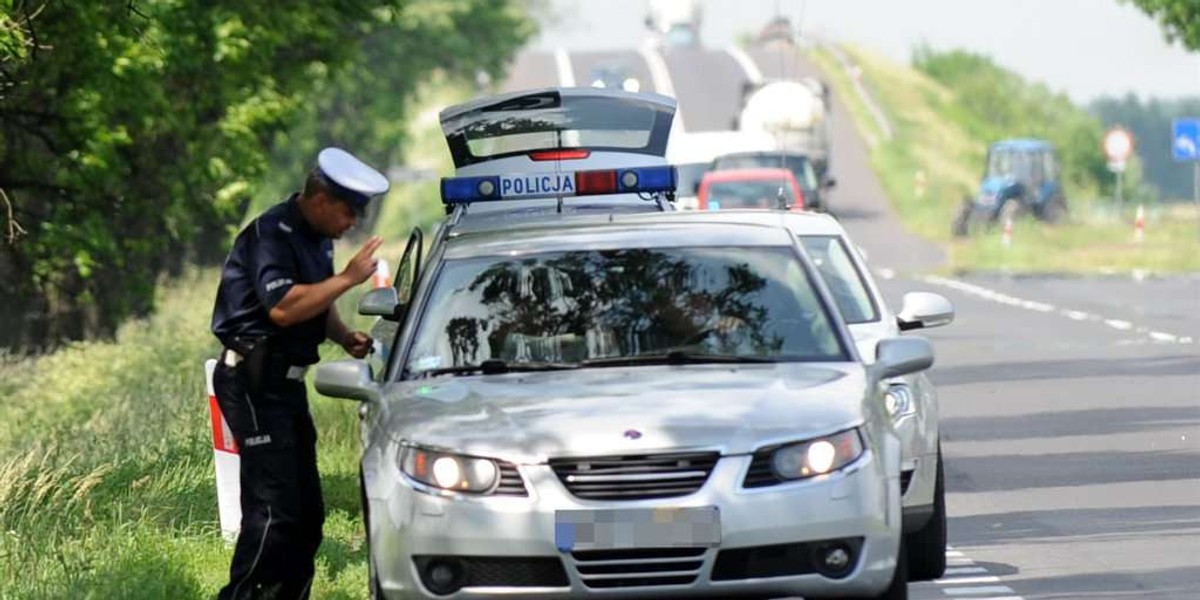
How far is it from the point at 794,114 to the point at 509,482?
49.3 meters

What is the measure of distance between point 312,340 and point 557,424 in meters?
1.48

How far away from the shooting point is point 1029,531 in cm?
1366

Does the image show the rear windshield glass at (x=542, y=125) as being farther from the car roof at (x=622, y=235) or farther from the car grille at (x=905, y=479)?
the car grille at (x=905, y=479)

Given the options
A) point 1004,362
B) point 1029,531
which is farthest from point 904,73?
point 1029,531

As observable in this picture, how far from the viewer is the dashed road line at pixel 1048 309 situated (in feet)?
98.5

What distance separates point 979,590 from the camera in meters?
11.5

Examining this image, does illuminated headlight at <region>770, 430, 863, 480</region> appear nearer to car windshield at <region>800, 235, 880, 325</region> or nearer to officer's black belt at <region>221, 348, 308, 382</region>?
officer's black belt at <region>221, 348, 308, 382</region>

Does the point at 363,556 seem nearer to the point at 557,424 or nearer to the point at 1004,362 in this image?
the point at 557,424

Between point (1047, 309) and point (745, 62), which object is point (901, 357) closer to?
Result: point (1047, 309)

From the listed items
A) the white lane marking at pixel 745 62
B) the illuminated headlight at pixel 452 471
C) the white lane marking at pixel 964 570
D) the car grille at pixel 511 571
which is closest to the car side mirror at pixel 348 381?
the illuminated headlight at pixel 452 471

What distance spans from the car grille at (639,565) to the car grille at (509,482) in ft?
0.88

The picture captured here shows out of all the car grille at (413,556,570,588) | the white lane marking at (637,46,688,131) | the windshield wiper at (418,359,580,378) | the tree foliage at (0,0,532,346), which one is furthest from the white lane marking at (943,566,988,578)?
the white lane marking at (637,46,688,131)

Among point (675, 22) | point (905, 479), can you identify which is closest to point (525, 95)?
point (905, 479)

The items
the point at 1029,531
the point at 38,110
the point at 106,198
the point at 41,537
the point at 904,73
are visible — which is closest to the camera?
the point at 41,537
